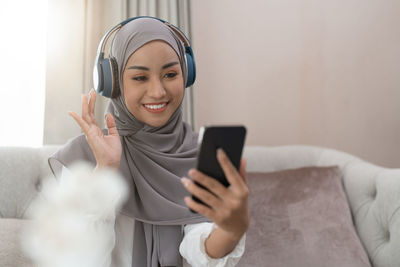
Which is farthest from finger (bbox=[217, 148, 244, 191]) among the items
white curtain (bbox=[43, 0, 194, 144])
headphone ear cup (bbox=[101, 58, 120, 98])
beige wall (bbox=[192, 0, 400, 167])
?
beige wall (bbox=[192, 0, 400, 167])

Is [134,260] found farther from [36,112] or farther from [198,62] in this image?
[198,62]

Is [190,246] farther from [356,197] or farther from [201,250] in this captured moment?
[356,197]

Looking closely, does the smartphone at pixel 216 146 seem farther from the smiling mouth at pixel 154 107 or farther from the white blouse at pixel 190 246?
the smiling mouth at pixel 154 107

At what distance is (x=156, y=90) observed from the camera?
35.9 inches

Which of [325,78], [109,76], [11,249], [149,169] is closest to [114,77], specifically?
[109,76]

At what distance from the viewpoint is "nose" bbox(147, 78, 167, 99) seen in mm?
911

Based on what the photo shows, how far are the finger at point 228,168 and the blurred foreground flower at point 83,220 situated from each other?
13.2 inches

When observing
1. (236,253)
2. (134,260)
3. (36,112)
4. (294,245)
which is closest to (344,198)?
(294,245)

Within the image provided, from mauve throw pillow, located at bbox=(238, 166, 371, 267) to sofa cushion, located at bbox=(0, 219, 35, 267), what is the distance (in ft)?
2.47

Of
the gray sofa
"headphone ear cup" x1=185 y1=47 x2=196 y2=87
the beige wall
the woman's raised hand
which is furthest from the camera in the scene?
the beige wall

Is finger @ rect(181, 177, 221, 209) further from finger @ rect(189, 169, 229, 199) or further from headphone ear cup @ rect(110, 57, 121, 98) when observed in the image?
headphone ear cup @ rect(110, 57, 121, 98)

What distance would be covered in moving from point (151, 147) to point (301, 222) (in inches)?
30.2

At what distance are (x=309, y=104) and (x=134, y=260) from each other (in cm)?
164

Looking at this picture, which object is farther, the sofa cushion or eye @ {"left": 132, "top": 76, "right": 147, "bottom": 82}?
the sofa cushion
